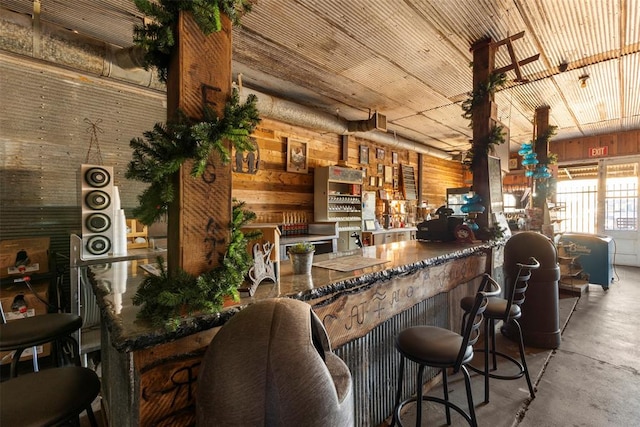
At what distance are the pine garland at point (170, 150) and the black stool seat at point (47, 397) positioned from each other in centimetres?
74

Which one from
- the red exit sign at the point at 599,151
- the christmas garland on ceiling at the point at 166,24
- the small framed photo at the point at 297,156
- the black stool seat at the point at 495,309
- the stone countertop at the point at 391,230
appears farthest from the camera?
the red exit sign at the point at 599,151

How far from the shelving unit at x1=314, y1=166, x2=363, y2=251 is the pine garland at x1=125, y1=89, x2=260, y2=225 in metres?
4.15

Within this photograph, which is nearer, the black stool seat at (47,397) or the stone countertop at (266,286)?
the stone countertop at (266,286)

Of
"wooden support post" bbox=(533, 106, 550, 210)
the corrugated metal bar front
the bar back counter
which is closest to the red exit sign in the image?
"wooden support post" bbox=(533, 106, 550, 210)

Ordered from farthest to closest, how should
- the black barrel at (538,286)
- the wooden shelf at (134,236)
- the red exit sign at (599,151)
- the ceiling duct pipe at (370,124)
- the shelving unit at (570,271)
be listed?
the red exit sign at (599,151)
the ceiling duct pipe at (370,124)
the shelving unit at (570,271)
the wooden shelf at (134,236)
the black barrel at (538,286)

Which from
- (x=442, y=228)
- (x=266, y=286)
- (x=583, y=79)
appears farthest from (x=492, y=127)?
(x=266, y=286)

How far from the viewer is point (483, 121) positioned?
10.5 feet

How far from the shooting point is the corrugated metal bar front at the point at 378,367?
1.73m

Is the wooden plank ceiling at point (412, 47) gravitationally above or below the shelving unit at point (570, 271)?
above

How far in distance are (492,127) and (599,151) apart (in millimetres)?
6465

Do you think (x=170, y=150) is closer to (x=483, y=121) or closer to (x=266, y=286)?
(x=266, y=286)

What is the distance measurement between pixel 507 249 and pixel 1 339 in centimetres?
376

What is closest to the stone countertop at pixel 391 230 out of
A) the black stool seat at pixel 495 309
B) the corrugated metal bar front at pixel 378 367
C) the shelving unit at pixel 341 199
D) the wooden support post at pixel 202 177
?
the shelving unit at pixel 341 199

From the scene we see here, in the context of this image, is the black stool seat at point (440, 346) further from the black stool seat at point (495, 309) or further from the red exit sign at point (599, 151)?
the red exit sign at point (599, 151)
